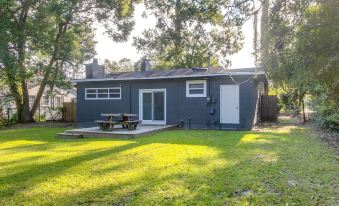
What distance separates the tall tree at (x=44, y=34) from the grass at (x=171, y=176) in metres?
10.8

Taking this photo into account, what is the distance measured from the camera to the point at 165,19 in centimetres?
2762

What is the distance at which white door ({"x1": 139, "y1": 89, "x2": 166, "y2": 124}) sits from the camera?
15.5 metres

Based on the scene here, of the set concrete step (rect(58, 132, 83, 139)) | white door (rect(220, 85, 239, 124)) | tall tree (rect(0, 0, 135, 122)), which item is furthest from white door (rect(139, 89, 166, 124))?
concrete step (rect(58, 132, 83, 139))

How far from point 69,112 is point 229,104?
36.9 ft

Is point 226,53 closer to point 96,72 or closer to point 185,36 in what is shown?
point 185,36

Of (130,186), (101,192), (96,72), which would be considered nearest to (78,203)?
(101,192)

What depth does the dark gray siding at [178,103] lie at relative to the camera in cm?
1355

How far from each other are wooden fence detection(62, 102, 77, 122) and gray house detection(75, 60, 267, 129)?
2807 millimetres

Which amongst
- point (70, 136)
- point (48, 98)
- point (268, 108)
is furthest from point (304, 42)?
point (48, 98)

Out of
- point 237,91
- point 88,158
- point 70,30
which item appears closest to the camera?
point 88,158

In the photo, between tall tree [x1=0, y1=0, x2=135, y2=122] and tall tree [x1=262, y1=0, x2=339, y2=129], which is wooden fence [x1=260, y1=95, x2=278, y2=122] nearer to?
tall tree [x1=0, y1=0, x2=135, y2=122]

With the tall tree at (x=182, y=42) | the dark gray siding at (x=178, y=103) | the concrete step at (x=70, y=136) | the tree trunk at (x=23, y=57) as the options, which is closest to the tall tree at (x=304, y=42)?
the dark gray siding at (x=178, y=103)

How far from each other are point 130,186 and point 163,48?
2500 centimetres

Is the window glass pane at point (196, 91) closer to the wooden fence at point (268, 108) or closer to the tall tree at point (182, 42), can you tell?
the wooden fence at point (268, 108)
